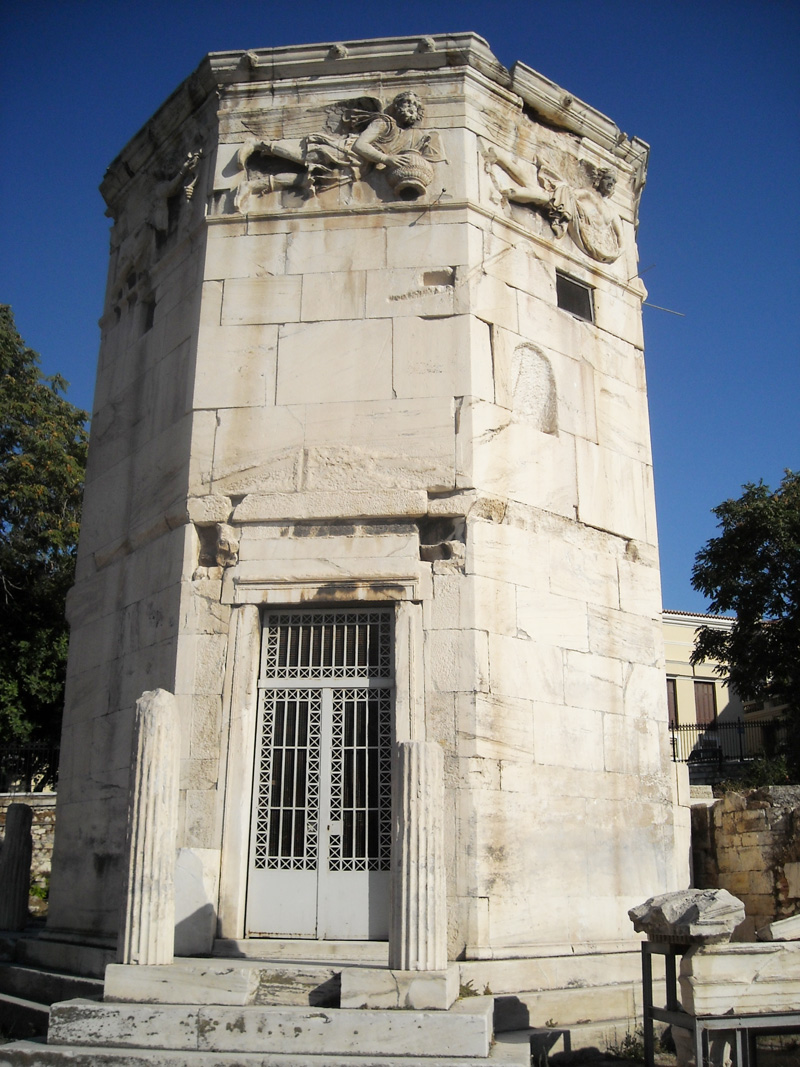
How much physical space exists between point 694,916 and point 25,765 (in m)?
20.1

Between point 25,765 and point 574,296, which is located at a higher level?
point 574,296

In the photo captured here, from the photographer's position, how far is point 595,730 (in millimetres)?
9344

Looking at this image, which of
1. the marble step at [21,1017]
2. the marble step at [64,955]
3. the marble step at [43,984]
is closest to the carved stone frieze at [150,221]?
the marble step at [64,955]

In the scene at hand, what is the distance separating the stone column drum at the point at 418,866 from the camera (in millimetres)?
6648

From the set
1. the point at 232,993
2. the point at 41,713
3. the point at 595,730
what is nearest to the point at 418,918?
the point at 232,993

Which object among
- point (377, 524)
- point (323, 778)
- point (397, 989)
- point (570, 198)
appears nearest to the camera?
point (397, 989)

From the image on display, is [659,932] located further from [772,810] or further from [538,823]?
[772,810]

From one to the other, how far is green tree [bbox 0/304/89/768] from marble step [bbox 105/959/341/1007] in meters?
17.3

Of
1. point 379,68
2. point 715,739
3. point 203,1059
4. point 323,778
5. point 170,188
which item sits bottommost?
point 203,1059

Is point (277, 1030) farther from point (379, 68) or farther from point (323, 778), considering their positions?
point (379, 68)

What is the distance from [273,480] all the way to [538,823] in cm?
402

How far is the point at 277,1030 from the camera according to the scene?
6332 millimetres

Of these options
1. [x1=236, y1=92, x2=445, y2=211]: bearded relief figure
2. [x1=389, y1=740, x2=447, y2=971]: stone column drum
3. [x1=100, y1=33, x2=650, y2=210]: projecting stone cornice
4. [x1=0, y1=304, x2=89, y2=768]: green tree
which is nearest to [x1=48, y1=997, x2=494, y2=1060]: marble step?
[x1=389, y1=740, x2=447, y2=971]: stone column drum

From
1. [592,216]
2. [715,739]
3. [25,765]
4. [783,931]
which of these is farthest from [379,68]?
[715,739]
